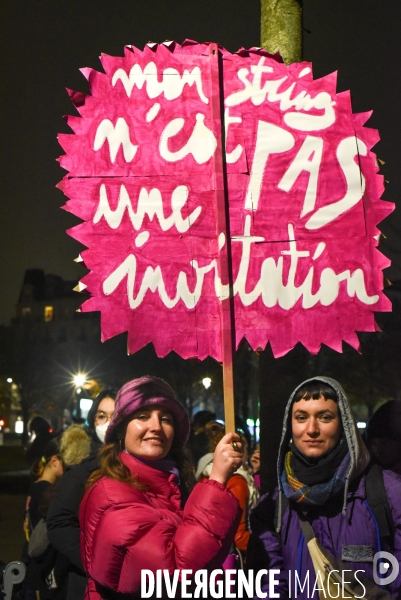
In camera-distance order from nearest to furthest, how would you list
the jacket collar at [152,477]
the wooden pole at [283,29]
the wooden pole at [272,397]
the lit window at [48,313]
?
the jacket collar at [152,477] → the wooden pole at [272,397] → the wooden pole at [283,29] → the lit window at [48,313]

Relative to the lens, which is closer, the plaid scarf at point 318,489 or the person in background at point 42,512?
the plaid scarf at point 318,489

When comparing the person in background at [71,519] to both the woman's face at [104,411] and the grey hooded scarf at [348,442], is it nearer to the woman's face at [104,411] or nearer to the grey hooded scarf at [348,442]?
the woman's face at [104,411]

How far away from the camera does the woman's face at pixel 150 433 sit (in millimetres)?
3828

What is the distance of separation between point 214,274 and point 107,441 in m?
0.94

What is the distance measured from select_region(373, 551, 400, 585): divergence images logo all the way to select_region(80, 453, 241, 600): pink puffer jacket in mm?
751

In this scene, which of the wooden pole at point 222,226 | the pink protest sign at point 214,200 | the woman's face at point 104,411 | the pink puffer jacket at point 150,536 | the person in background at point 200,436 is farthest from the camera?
the person in background at point 200,436

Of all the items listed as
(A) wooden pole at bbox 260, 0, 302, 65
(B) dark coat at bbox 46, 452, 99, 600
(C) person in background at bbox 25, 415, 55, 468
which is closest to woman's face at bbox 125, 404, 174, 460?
(B) dark coat at bbox 46, 452, 99, 600

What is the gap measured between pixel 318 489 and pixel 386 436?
1.11m

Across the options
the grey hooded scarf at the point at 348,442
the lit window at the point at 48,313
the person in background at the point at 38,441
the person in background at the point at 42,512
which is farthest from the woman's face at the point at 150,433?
the lit window at the point at 48,313

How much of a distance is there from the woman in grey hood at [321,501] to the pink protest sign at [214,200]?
347mm

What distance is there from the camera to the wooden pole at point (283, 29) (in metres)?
5.24

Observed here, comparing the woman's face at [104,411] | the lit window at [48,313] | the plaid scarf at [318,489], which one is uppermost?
the lit window at [48,313]

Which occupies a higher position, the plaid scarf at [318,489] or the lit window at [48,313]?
the lit window at [48,313]

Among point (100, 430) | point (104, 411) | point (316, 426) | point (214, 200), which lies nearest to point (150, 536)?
point (316, 426)
